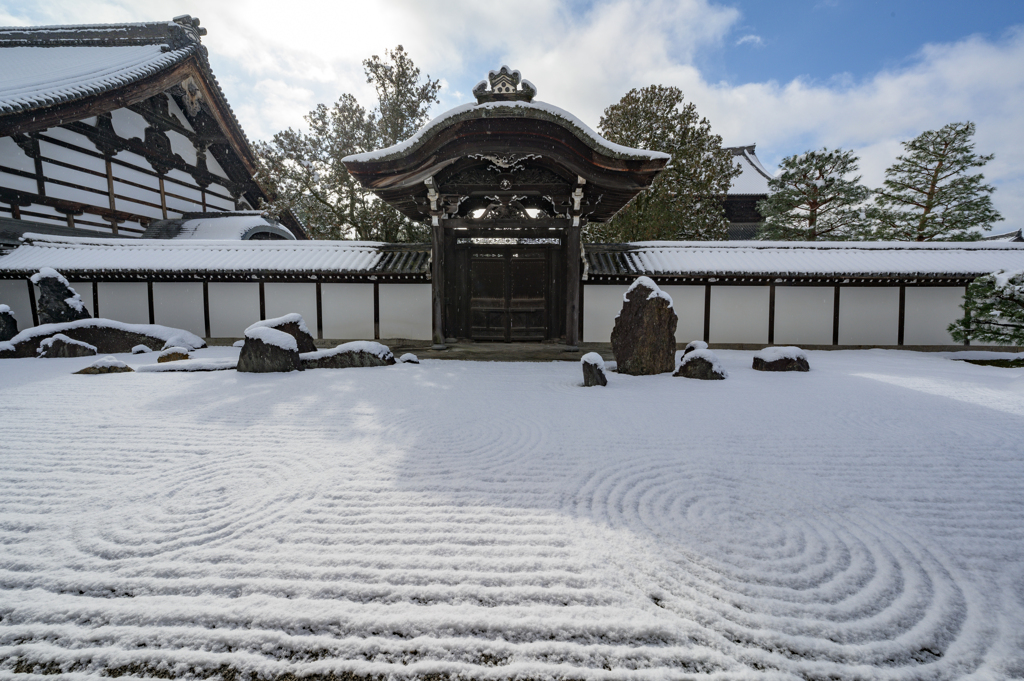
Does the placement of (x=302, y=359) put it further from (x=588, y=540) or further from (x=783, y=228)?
(x=783, y=228)

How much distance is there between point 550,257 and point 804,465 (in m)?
8.51

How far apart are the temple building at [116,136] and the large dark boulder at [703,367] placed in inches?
700

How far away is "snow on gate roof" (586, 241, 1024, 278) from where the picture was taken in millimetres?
11688

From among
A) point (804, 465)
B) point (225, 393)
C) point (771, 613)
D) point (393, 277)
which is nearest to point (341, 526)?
point (771, 613)

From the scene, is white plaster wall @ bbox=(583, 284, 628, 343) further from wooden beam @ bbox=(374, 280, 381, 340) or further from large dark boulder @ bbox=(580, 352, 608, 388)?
wooden beam @ bbox=(374, 280, 381, 340)

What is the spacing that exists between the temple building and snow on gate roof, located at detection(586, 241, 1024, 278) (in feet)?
51.9

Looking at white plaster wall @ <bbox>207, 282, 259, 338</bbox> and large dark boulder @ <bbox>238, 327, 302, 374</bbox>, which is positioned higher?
white plaster wall @ <bbox>207, 282, 259, 338</bbox>

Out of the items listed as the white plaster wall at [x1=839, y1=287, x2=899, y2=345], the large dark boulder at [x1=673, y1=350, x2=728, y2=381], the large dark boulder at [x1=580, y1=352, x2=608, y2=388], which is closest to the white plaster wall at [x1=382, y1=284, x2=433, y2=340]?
the large dark boulder at [x1=580, y1=352, x2=608, y2=388]

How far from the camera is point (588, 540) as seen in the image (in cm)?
226

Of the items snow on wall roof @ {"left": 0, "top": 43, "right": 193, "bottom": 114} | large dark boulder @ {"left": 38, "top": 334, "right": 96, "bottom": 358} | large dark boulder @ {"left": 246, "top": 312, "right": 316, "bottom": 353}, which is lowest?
large dark boulder @ {"left": 38, "top": 334, "right": 96, "bottom": 358}

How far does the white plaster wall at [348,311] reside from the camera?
12.5 m

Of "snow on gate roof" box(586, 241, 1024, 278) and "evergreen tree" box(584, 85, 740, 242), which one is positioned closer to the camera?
"snow on gate roof" box(586, 241, 1024, 278)

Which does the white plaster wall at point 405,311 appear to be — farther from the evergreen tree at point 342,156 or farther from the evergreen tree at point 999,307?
the evergreen tree at point 999,307

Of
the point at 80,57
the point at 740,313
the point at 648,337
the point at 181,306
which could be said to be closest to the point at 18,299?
the point at 181,306
